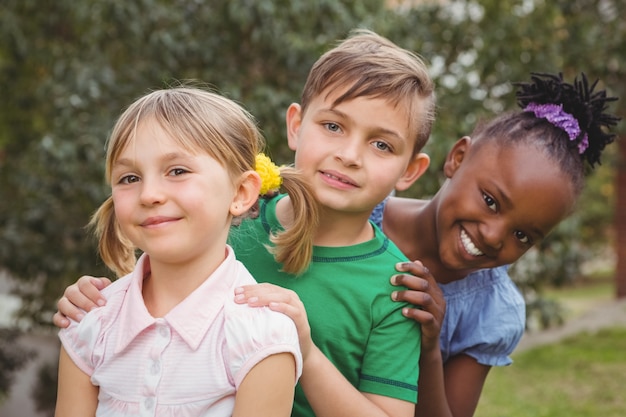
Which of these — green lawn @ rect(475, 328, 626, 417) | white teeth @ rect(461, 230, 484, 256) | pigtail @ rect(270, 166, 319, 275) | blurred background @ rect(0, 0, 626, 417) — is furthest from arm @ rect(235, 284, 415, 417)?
green lawn @ rect(475, 328, 626, 417)

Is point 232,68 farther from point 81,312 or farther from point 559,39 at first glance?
point 81,312

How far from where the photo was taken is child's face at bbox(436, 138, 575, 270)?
2.59 metres

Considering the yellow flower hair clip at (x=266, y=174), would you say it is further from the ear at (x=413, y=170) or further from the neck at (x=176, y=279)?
the ear at (x=413, y=170)

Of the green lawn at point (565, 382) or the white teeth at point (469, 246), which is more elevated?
the white teeth at point (469, 246)

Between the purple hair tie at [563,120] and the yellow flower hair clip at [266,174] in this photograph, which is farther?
the purple hair tie at [563,120]

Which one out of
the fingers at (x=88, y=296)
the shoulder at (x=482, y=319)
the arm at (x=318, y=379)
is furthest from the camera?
the shoulder at (x=482, y=319)

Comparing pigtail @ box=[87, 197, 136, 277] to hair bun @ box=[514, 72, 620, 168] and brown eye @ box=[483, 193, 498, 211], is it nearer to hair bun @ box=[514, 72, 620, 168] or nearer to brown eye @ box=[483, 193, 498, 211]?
brown eye @ box=[483, 193, 498, 211]

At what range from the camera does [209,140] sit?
6.53 ft

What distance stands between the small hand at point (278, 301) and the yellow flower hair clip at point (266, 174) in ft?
0.84

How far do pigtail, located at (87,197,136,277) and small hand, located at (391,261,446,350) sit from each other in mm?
682

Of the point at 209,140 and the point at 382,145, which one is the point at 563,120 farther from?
the point at 209,140

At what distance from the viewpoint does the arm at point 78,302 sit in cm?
213

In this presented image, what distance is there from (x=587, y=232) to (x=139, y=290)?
1427 centimetres

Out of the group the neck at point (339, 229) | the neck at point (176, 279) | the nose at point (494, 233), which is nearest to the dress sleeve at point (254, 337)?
the neck at point (176, 279)
